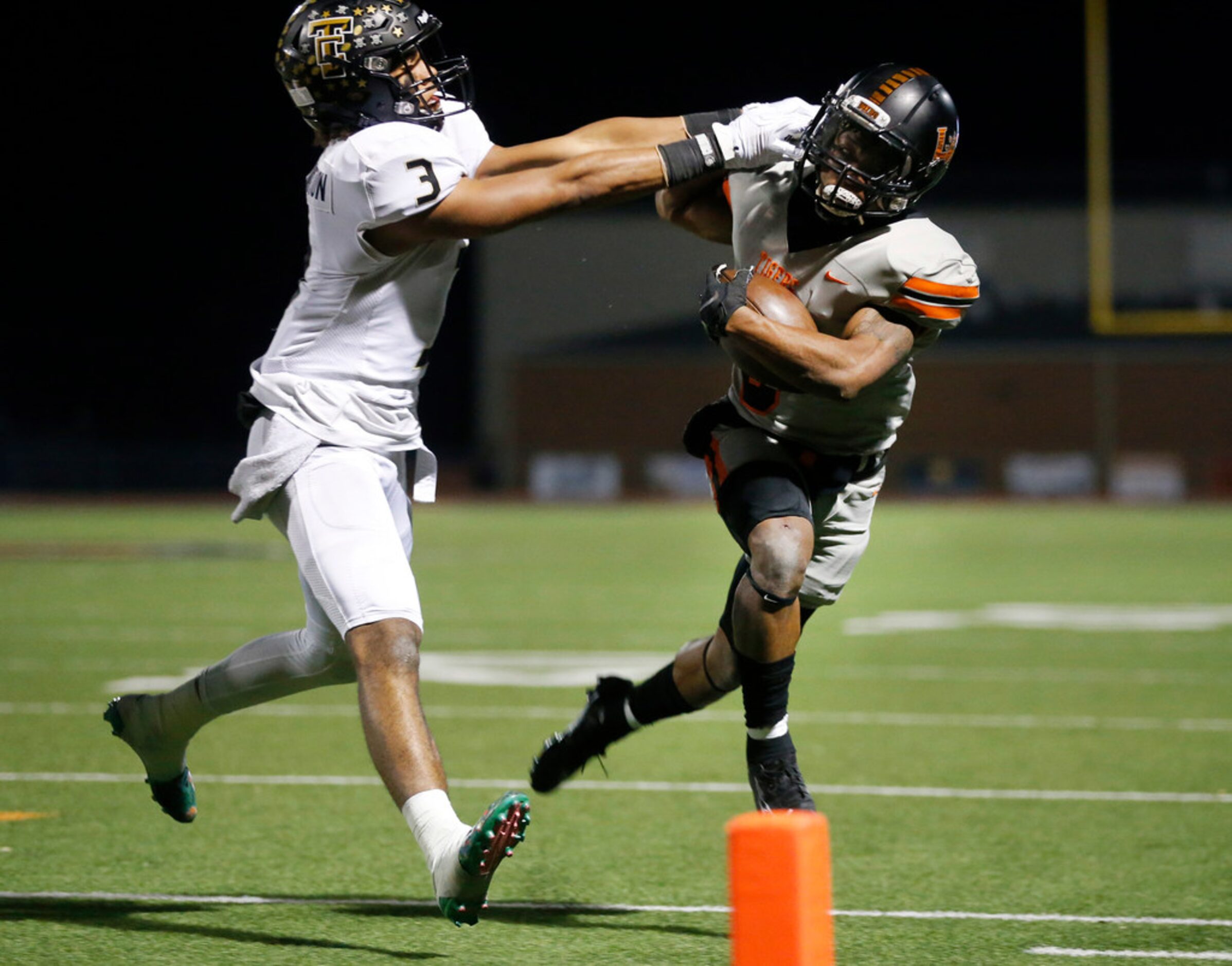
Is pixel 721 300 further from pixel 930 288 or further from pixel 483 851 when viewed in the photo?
pixel 483 851

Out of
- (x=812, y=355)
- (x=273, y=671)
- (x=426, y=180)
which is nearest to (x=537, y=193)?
(x=426, y=180)

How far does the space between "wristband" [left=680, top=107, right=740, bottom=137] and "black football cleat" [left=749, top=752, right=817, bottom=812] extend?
1398 mm

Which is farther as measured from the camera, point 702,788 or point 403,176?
point 702,788

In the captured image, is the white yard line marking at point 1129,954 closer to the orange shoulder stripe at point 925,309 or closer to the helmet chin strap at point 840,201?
the orange shoulder stripe at point 925,309

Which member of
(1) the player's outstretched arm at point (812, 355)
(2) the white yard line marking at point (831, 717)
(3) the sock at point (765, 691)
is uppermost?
(1) the player's outstretched arm at point (812, 355)

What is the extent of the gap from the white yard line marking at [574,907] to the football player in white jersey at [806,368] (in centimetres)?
32

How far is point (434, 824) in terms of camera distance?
10.4 feet

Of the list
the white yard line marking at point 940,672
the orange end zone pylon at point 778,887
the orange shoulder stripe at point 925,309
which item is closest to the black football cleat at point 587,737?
the orange shoulder stripe at point 925,309

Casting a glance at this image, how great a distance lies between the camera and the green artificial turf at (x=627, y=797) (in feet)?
11.7

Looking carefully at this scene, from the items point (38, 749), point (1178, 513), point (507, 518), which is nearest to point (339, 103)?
point (38, 749)

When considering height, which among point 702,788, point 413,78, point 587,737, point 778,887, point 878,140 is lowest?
point 702,788

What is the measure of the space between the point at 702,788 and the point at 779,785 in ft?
5.10

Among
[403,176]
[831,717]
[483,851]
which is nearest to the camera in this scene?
[483,851]

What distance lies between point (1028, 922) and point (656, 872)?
0.93 meters
